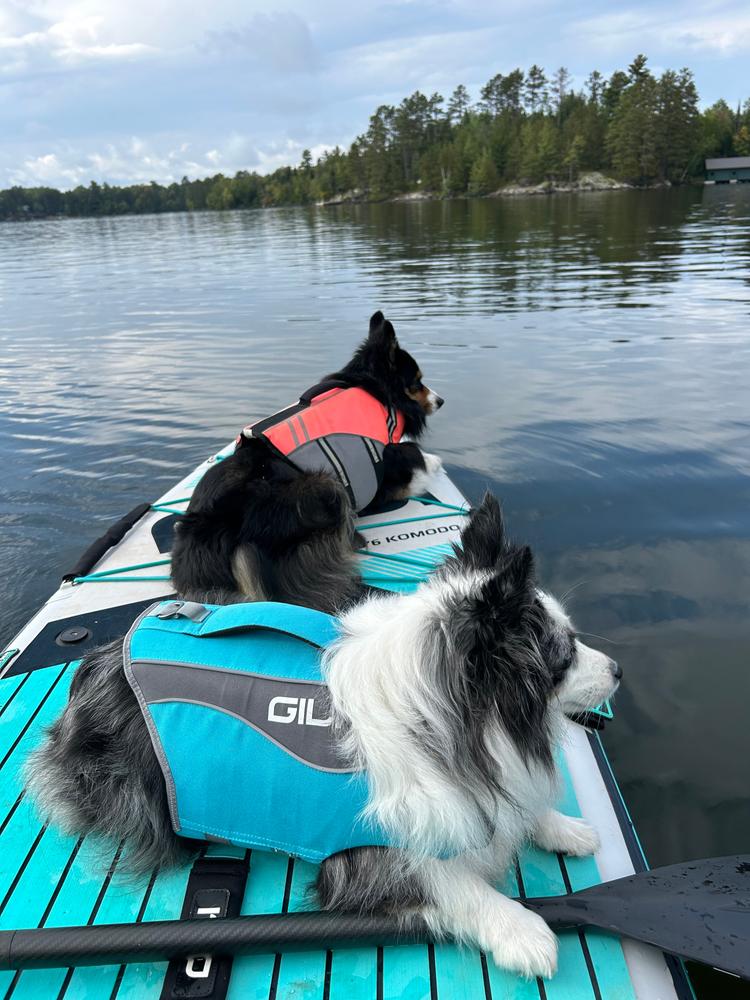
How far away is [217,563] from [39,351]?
12.9 m

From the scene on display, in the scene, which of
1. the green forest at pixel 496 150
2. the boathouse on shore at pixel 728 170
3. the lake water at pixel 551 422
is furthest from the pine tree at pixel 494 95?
the lake water at pixel 551 422

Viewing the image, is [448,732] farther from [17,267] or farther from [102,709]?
[17,267]

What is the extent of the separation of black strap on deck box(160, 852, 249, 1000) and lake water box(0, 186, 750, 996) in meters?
2.07

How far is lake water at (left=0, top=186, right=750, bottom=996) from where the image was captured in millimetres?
4039

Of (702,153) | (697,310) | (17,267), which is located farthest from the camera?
(702,153)

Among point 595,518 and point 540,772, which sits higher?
point 540,772

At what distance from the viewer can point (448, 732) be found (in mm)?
1932

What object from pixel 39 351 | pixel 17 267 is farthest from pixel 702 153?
pixel 39 351

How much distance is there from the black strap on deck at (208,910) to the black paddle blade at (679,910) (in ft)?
3.57

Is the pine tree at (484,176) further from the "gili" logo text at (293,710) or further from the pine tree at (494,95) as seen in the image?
the "gili" logo text at (293,710)

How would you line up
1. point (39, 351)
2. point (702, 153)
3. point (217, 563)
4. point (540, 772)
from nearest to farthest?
point (540, 772) → point (217, 563) → point (39, 351) → point (702, 153)

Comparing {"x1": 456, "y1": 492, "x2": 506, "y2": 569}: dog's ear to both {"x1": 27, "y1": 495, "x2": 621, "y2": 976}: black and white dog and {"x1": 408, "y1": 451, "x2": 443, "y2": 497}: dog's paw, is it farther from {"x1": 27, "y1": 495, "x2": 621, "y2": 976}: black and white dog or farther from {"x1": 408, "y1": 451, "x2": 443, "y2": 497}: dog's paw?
{"x1": 408, "y1": 451, "x2": 443, "y2": 497}: dog's paw

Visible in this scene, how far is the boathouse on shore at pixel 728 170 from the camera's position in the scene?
8112cm

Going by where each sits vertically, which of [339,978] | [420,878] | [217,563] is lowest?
[339,978]
